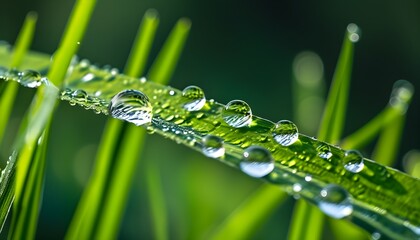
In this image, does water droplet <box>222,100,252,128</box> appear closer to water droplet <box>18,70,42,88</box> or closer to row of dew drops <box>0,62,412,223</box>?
row of dew drops <box>0,62,412,223</box>

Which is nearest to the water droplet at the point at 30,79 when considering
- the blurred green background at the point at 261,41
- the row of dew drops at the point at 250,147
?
the row of dew drops at the point at 250,147

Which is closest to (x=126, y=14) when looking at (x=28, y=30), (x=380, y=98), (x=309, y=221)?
(x=380, y=98)

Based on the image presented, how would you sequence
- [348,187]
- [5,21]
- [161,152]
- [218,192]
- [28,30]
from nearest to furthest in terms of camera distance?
[348,187], [28,30], [218,192], [161,152], [5,21]

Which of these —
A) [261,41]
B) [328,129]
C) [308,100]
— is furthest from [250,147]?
[261,41]

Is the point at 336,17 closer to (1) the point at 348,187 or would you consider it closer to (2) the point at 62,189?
(2) the point at 62,189

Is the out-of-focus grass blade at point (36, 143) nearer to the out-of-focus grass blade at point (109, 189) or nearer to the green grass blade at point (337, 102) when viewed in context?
the out-of-focus grass blade at point (109, 189)

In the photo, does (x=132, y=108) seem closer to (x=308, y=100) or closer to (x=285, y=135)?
(x=285, y=135)
